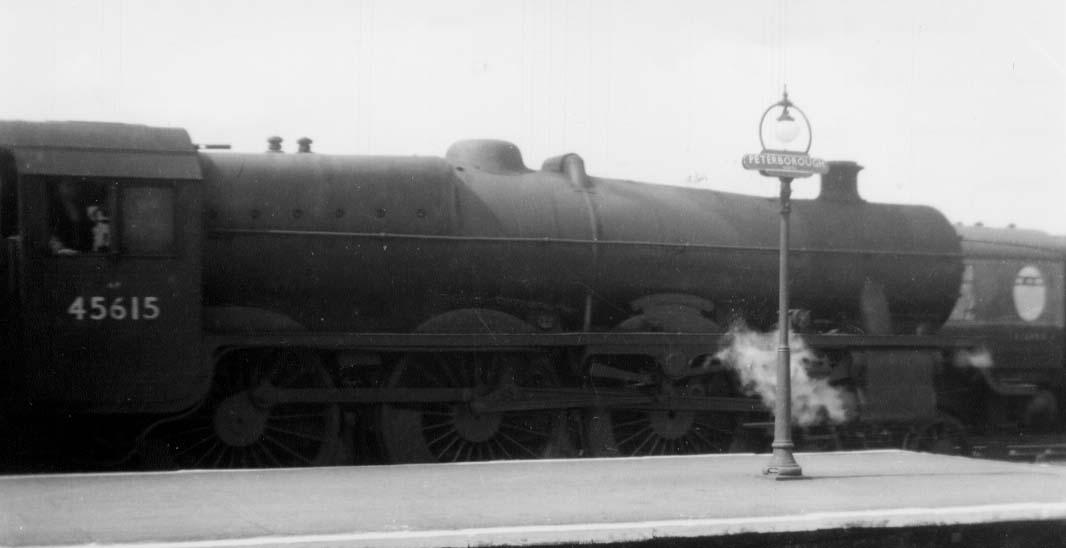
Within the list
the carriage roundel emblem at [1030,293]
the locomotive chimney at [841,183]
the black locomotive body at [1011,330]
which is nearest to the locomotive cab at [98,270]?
the locomotive chimney at [841,183]

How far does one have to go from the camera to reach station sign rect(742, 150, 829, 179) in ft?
35.7

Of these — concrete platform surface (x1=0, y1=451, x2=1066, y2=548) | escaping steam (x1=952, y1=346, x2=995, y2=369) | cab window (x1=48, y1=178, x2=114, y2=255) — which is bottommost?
escaping steam (x1=952, y1=346, x2=995, y2=369)

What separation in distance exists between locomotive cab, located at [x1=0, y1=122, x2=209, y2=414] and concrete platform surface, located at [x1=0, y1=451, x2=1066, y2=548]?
115 cm

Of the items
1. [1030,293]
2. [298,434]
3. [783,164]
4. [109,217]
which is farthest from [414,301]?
[1030,293]

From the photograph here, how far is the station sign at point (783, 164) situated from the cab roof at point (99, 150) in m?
4.71

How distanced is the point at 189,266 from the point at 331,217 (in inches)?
57.8

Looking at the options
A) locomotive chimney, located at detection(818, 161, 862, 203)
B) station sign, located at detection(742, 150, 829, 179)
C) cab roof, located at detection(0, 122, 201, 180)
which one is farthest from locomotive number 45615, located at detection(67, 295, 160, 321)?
locomotive chimney, located at detection(818, 161, 862, 203)

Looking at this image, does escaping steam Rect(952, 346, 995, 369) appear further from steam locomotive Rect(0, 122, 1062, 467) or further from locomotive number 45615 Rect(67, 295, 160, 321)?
locomotive number 45615 Rect(67, 295, 160, 321)

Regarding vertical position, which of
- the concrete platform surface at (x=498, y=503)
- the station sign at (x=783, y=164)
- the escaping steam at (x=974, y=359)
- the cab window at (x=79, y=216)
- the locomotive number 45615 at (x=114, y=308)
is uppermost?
the station sign at (x=783, y=164)

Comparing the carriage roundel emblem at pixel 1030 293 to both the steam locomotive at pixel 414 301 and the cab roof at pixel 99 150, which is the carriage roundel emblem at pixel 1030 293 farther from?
the cab roof at pixel 99 150

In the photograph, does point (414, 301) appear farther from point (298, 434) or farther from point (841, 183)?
point (841, 183)

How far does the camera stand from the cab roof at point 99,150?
426 inches

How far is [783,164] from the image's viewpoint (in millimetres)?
11039

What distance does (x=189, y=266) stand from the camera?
11117 mm
